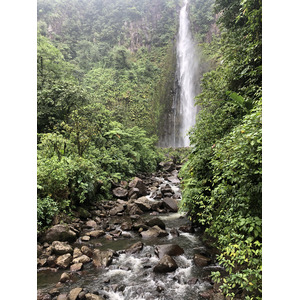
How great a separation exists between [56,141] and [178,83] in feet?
76.2

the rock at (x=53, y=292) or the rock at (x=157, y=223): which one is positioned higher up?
the rock at (x=157, y=223)

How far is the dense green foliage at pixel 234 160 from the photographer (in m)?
2.70

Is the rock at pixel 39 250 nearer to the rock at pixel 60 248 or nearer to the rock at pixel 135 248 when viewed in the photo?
the rock at pixel 60 248

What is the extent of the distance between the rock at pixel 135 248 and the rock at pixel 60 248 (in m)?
1.60

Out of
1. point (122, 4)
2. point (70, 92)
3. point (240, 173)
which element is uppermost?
point (122, 4)

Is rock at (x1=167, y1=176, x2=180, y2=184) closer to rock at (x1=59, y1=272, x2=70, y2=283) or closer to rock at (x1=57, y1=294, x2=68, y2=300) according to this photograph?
rock at (x1=59, y1=272, x2=70, y2=283)

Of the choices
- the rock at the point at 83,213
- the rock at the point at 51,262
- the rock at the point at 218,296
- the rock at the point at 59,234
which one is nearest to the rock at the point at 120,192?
the rock at the point at 83,213

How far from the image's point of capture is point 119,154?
13734 mm

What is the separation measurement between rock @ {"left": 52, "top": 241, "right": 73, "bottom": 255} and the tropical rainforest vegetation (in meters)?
1.04

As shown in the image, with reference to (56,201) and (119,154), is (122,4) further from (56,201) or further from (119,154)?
(56,201)

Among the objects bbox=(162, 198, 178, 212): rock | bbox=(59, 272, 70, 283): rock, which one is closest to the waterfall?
bbox=(162, 198, 178, 212): rock

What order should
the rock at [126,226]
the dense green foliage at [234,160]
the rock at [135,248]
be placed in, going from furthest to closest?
the rock at [126,226]
the rock at [135,248]
the dense green foliage at [234,160]

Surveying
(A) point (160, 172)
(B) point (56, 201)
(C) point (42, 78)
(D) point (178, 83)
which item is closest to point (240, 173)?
(B) point (56, 201)

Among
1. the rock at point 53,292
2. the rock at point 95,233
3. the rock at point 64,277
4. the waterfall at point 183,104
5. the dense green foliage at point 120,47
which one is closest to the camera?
the rock at point 53,292
